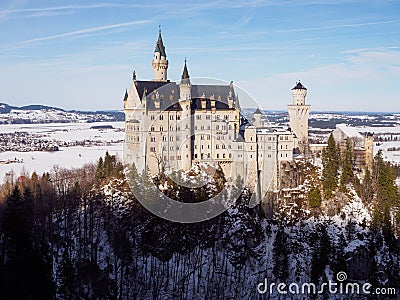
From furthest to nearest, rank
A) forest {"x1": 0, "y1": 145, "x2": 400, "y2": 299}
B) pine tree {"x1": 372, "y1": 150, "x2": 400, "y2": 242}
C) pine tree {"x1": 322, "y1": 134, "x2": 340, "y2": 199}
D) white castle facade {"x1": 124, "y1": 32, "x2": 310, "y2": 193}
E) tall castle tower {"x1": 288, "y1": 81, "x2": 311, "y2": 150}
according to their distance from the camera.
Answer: tall castle tower {"x1": 288, "y1": 81, "x2": 311, "y2": 150}, white castle facade {"x1": 124, "y1": 32, "x2": 310, "y2": 193}, pine tree {"x1": 322, "y1": 134, "x2": 340, "y2": 199}, pine tree {"x1": 372, "y1": 150, "x2": 400, "y2": 242}, forest {"x1": 0, "y1": 145, "x2": 400, "y2": 299}

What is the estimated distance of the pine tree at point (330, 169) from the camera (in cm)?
5894

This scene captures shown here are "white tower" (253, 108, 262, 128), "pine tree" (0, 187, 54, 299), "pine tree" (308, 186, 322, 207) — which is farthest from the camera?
"white tower" (253, 108, 262, 128)

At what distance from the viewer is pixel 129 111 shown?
216 ft

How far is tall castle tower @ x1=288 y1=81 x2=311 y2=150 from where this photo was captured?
7056 cm

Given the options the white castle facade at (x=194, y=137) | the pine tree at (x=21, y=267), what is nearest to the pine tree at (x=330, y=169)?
the white castle facade at (x=194, y=137)

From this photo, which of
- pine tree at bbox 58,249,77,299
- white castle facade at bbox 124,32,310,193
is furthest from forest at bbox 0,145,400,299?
white castle facade at bbox 124,32,310,193

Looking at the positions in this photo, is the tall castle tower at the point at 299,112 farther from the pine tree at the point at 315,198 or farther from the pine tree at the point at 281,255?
the pine tree at the point at 281,255

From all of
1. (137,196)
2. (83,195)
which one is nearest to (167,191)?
(137,196)

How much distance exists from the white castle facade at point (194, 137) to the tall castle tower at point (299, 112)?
7.03 meters

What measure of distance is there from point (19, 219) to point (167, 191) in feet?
73.0

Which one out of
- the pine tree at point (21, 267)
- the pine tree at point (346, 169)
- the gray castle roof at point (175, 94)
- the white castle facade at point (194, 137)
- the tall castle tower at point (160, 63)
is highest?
the tall castle tower at point (160, 63)

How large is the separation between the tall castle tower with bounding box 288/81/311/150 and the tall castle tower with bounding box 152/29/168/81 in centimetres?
1904

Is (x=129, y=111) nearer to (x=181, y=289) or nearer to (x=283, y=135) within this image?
(x=283, y=135)

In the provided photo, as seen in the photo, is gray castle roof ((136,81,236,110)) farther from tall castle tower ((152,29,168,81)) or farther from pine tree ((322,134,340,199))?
pine tree ((322,134,340,199))
